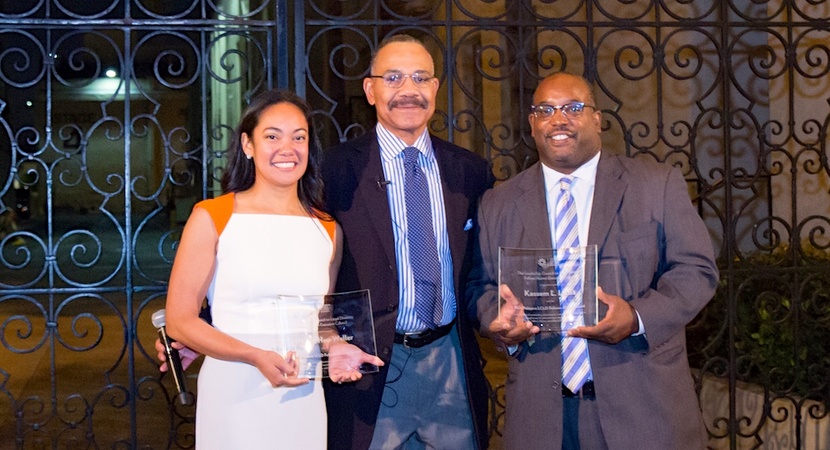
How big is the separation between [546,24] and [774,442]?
2.57 meters

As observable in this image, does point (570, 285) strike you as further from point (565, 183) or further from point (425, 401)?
point (425, 401)

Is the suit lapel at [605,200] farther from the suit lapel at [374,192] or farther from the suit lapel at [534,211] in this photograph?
the suit lapel at [374,192]

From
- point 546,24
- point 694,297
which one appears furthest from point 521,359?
point 546,24

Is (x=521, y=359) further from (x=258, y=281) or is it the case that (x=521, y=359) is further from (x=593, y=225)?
(x=258, y=281)

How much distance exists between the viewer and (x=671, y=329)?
9.66ft

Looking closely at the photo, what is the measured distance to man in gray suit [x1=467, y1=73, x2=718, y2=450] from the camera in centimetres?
295

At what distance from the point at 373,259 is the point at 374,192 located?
244 mm

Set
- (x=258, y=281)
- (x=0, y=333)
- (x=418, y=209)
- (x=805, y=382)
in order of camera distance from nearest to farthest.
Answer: (x=258, y=281)
(x=418, y=209)
(x=0, y=333)
(x=805, y=382)

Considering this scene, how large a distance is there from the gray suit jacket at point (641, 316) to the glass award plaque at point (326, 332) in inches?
17.1

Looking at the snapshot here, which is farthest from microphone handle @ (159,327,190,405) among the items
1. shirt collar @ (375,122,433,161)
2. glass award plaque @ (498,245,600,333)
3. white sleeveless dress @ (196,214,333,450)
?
glass award plaque @ (498,245,600,333)

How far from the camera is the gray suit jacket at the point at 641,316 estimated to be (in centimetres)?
296

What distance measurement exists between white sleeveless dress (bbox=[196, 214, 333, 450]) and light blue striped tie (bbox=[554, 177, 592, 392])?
77 centimetres

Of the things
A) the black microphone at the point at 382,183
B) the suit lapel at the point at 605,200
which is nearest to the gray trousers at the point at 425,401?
the black microphone at the point at 382,183

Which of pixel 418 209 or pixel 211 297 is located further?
pixel 418 209
